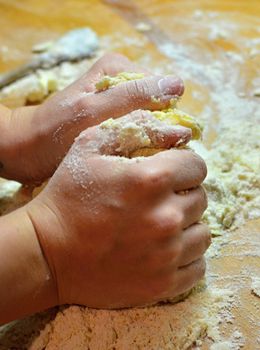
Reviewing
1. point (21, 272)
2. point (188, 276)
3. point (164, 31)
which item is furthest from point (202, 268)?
point (164, 31)

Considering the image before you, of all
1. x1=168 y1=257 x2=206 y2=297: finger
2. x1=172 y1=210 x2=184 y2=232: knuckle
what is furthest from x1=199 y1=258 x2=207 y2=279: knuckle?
x1=172 y1=210 x2=184 y2=232: knuckle

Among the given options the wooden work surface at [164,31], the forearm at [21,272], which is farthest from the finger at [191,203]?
the wooden work surface at [164,31]

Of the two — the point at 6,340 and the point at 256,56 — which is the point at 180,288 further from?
the point at 256,56

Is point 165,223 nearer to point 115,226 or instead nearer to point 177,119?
point 115,226

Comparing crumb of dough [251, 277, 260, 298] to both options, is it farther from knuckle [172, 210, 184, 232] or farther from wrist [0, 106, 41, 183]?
wrist [0, 106, 41, 183]

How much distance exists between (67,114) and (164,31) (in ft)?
2.41

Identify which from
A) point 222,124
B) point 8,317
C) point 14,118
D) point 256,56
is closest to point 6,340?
point 8,317

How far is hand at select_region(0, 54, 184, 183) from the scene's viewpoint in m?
0.87

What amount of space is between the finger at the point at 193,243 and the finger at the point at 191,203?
0.01 meters

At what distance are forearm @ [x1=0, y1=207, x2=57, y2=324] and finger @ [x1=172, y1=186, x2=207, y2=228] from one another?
238 mm

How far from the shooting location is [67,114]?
96 cm

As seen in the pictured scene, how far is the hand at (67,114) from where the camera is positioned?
2.87 feet

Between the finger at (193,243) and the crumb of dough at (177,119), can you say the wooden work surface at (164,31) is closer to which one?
the crumb of dough at (177,119)

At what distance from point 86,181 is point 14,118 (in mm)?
380
